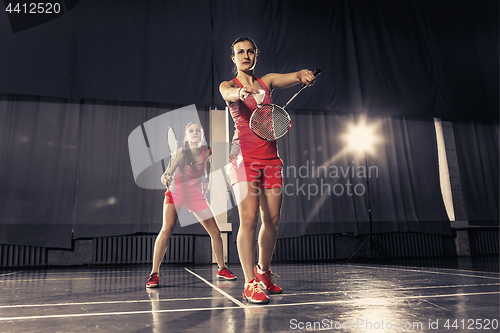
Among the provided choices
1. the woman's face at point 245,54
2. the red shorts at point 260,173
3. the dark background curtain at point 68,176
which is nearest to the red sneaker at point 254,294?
the red shorts at point 260,173

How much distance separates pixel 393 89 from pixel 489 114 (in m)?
2.12

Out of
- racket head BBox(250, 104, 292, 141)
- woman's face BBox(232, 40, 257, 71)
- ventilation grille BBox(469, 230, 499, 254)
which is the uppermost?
woman's face BBox(232, 40, 257, 71)

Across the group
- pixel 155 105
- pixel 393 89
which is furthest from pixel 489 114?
pixel 155 105

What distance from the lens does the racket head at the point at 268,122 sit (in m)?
1.79

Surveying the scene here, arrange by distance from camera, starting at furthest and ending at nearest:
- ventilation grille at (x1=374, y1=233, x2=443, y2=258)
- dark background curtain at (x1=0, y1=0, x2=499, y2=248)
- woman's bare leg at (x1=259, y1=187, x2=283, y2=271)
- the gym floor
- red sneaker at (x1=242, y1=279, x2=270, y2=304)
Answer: ventilation grille at (x1=374, y1=233, x2=443, y2=258), dark background curtain at (x1=0, y1=0, x2=499, y2=248), woman's bare leg at (x1=259, y1=187, x2=283, y2=271), red sneaker at (x1=242, y1=279, x2=270, y2=304), the gym floor

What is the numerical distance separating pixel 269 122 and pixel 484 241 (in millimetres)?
6808

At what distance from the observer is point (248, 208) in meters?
1.80

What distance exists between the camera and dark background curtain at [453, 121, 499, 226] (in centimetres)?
679

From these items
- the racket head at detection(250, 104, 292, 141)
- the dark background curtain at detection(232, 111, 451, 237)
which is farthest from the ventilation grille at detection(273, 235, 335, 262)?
the racket head at detection(250, 104, 292, 141)

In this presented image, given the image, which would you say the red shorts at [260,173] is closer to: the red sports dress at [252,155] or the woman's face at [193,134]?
the red sports dress at [252,155]

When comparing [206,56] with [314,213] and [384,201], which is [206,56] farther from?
[384,201]

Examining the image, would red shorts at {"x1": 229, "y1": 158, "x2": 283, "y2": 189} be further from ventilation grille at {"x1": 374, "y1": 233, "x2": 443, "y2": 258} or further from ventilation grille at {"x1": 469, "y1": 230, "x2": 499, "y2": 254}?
ventilation grille at {"x1": 469, "y1": 230, "x2": 499, "y2": 254}

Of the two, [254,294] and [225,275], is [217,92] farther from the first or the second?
[254,294]

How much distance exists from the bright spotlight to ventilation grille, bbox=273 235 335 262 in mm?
1705
